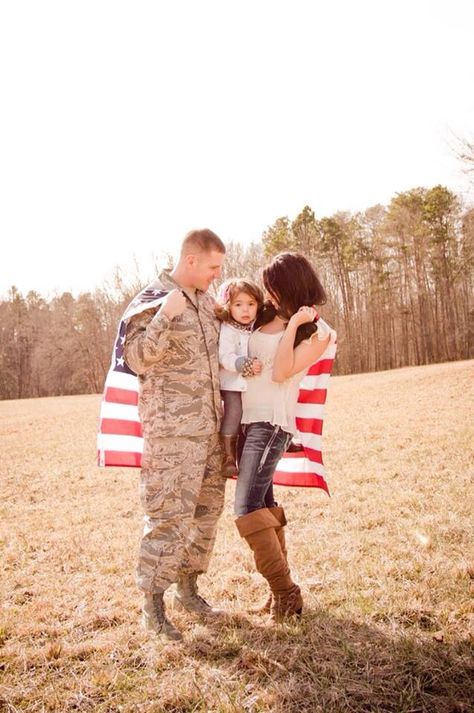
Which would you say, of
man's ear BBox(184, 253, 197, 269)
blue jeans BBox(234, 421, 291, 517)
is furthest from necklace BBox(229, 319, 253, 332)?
blue jeans BBox(234, 421, 291, 517)

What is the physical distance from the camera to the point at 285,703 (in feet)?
8.70

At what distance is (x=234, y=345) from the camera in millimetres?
3623

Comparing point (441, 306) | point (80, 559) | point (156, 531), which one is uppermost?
point (441, 306)

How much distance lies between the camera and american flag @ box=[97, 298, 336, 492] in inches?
156

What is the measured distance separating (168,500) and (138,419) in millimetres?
787

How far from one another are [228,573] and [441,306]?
129ft

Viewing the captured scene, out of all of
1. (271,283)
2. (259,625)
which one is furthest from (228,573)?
(271,283)

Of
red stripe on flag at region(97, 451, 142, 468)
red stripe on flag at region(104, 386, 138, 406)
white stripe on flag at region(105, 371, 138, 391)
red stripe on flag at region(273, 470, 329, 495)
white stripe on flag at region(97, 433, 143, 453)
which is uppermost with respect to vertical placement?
white stripe on flag at region(105, 371, 138, 391)

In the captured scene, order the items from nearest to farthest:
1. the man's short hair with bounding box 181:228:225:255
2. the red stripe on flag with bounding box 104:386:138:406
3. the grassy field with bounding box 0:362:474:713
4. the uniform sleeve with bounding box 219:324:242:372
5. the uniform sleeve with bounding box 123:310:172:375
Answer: the grassy field with bounding box 0:362:474:713
the uniform sleeve with bounding box 123:310:172:375
the uniform sleeve with bounding box 219:324:242:372
the man's short hair with bounding box 181:228:225:255
the red stripe on flag with bounding box 104:386:138:406

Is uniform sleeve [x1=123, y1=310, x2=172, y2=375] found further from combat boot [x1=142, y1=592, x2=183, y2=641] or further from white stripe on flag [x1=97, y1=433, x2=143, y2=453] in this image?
combat boot [x1=142, y1=592, x2=183, y2=641]

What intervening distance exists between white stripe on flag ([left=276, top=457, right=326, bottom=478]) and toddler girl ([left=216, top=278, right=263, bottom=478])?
31.1 inches

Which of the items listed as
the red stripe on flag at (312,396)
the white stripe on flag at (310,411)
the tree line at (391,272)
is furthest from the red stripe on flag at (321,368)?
the tree line at (391,272)

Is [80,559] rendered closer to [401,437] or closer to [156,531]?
[156,531]

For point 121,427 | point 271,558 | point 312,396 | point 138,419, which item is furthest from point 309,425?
point 121,427
